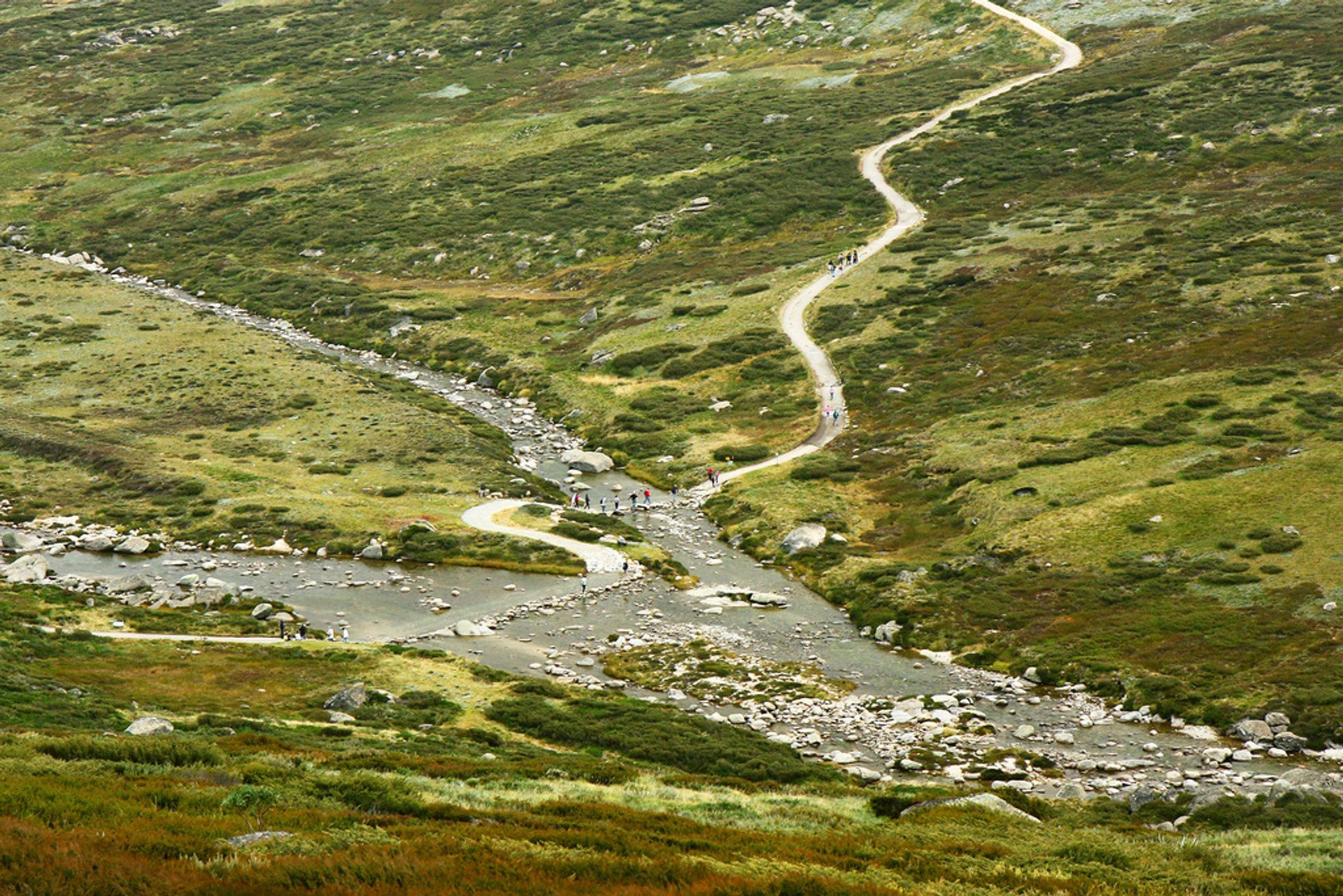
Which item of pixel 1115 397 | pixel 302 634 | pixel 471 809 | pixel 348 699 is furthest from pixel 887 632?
pixel 471 809

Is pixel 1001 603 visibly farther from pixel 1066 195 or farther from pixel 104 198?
pixel 104 198

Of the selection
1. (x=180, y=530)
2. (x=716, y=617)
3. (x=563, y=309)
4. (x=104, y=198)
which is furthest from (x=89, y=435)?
(x=104, y=198)

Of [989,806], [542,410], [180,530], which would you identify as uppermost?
[989,806]

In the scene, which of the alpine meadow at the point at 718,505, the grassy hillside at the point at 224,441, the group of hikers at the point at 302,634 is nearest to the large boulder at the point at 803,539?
the alpine meadow at the point at 718,505

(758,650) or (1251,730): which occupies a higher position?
(1251,730)

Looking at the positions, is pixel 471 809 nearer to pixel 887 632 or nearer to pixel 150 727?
pixel 150 727

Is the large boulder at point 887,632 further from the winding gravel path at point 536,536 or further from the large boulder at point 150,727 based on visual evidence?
the large boulder at point 150,727

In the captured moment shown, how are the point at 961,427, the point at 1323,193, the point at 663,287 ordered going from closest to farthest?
1. the point at 961,427
2. the point at 1323,193
3. the point at 663,287

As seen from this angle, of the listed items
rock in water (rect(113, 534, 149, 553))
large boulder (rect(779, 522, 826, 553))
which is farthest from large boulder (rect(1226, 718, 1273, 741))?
rock in water (rect(113, 534, 149, 553))
